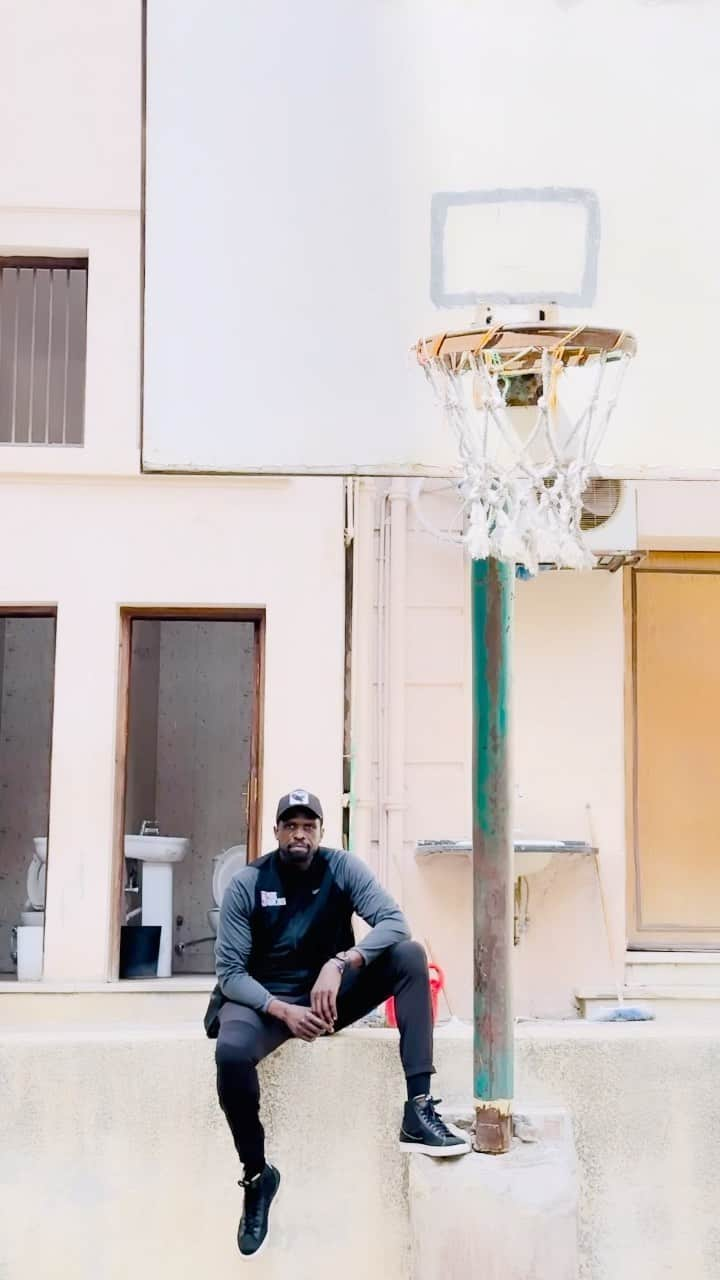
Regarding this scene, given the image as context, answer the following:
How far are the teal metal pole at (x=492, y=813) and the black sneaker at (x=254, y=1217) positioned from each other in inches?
30.7

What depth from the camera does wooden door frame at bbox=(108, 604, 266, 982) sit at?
808 centimetres

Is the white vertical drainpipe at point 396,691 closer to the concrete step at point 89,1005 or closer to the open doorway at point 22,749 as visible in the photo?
the concrete step at point 89,1005

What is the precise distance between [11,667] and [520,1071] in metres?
7.77

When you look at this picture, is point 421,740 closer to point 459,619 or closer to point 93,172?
point 459,619

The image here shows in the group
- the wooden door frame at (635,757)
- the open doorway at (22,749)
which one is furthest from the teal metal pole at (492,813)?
the open doorway at (22,749)

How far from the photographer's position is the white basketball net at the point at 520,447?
457 centimetres

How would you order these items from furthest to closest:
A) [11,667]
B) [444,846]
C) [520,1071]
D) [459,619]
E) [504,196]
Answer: [11,667] < [459,619] < [444,846] < [520,1071] < [504,196]

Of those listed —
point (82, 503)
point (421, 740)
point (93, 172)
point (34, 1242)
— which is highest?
point (93, 172)

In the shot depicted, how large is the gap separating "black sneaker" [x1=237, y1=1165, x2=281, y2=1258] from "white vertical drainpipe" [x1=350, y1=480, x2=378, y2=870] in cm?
321

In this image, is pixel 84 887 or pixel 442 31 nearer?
pixel 442 31

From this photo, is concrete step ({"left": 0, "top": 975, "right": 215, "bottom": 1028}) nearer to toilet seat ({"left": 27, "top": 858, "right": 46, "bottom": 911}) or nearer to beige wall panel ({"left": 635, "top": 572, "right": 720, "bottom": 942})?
toilet seat ({"left": 27, "top": 858, "right": 46, "bottom": 911})

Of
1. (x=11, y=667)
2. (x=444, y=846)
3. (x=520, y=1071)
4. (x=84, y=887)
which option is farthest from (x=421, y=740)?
(x=11, y=667)

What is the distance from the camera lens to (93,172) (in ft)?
27.1

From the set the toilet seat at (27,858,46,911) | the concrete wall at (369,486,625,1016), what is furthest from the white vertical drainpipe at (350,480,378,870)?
the toilet seat at (27,858,46,911)
